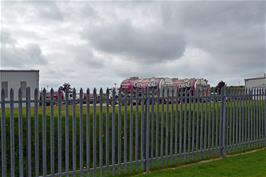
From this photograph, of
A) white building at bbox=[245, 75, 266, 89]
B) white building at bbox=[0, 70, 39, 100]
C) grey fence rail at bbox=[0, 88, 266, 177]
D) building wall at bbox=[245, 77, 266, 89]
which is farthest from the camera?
white building at bbox=[245, 75, 266, 89]

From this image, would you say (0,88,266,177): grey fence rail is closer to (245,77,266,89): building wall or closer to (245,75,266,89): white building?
(245,77,266,89): building wall

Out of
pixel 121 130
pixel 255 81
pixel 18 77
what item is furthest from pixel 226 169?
pixel 255 81

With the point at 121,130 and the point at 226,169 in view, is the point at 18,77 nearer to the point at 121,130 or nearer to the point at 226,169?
the point at 121,130

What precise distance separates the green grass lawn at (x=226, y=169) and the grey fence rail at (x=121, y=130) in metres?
0.40

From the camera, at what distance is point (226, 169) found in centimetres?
811

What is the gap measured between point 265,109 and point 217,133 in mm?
2592

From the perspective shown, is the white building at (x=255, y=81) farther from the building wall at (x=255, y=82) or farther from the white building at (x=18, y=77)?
the white building at (x=18, y=77)

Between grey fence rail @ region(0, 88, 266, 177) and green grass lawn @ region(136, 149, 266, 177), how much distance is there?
402 millimetres

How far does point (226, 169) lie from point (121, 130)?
2636mm

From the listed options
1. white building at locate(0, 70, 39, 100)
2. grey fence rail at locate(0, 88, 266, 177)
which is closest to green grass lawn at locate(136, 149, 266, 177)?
grey fence rail at locate(0, 88, 266, 177)

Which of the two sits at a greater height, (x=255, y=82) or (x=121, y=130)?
(x=255, y=82)

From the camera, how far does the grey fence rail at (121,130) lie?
6.10 m

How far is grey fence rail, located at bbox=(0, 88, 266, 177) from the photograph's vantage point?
20.0 ft


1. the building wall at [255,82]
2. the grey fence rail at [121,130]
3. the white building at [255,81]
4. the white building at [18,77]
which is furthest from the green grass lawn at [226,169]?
the white building at [255,81]
